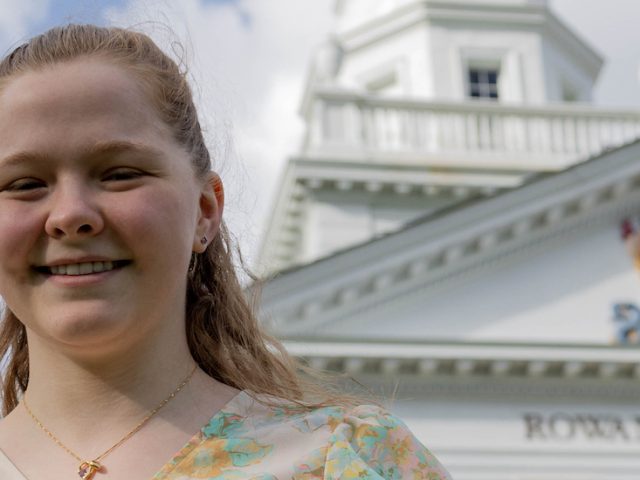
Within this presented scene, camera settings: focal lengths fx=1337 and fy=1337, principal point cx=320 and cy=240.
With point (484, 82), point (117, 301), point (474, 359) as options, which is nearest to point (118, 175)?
point (117, 301)

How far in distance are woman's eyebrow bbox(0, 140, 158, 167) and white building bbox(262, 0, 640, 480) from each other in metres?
13.7

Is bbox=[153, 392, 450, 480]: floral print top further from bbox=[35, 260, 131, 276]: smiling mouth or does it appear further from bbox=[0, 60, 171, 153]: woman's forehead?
bbox=[0, 60, 171, 153]: woman's forehead

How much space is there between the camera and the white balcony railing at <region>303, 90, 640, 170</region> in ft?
77.5

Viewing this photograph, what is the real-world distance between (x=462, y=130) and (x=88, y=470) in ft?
75.9

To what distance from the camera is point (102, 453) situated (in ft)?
5.51

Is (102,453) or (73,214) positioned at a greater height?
(73,214)

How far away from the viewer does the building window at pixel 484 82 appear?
27062mm

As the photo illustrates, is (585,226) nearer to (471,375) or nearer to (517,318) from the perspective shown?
(517,318)

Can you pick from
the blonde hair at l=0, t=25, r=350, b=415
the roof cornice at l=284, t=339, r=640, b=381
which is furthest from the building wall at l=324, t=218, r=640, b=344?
the blonde hair at l=0, t=25, r=350, b=415

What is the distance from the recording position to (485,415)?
1789cm

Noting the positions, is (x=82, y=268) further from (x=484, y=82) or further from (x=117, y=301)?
(x=484, y=82)

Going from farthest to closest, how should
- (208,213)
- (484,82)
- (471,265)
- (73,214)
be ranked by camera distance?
(484,82) < (471,265) < (208,213) < (73,214)

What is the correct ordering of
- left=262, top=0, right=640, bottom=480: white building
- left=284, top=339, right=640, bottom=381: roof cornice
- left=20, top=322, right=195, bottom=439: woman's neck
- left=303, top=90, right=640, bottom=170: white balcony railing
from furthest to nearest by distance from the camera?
left=303, top=90, right=640, bottom=170: white balcony railing, left=262, top=0, right=640, bottom=480: white building, left=284, top=339, right=640, bottom=381: roof cornice, left=20, top=322, right=195, bottom=439: woman's neck

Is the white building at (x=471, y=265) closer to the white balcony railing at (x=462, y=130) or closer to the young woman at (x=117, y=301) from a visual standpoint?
the white balcony railing at (x=462, y=130)
